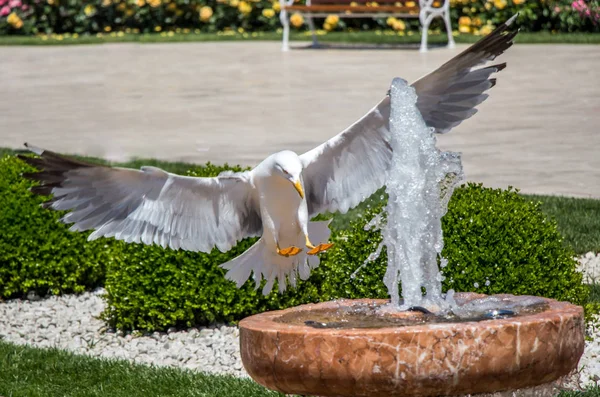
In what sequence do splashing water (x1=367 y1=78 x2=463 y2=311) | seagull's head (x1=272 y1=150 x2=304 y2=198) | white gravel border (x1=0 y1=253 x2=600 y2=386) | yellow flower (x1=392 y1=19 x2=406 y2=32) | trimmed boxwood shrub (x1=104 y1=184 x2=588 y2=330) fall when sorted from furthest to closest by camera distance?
yellow flower (x1=392 y1=19 x2=406 y2=32)
white gravel border (x1=0 y1=253 x2=600 y2=386)
trimmed boxwood shrub (x1=104 y1=184 x2=588 y2=330)
seagull's head (x1=272 y1=150 x2=304 y2=198)
splashing water (x1=367 y1=78 x2=463 y2=311)

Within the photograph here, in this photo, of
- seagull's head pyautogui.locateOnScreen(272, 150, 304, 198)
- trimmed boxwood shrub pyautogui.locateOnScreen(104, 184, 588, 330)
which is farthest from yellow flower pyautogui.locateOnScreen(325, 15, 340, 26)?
seagull's head pyautogui.locateOnScreen(272, 150, 304, 198)

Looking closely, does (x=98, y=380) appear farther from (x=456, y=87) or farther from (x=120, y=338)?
(x=456, y=87)

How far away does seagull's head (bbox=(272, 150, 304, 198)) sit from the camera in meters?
3.84

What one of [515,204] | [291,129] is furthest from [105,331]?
[291,129]

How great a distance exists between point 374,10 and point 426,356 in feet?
43.3

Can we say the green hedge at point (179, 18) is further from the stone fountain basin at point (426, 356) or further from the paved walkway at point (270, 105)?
the stone fountain basin at point (426, 356)

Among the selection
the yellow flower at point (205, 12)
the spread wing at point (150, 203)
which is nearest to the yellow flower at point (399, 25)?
the yellow flower at point (205, 12)

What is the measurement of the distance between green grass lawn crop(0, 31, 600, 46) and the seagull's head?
12.1 meters

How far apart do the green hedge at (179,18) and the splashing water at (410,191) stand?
13.7 m

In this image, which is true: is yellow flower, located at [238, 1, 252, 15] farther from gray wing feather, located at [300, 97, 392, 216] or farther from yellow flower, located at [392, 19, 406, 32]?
Answer: gray wing feather, located at [300, 97, 392, 216]

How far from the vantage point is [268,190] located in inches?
162

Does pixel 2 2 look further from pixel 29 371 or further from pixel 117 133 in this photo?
pixel 29 371

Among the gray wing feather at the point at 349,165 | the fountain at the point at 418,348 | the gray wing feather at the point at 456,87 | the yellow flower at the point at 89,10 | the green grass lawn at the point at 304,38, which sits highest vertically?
the gray wing feather at the point at 456,87

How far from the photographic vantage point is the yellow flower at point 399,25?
59.4 ft
